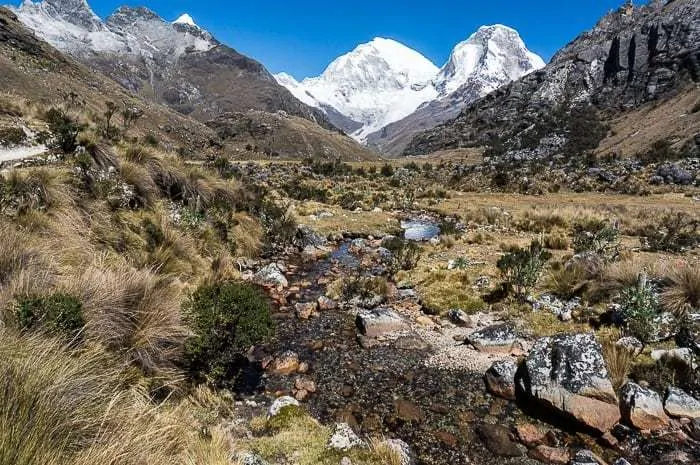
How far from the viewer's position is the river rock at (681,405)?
265 inches

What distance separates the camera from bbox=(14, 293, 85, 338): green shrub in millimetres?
4762

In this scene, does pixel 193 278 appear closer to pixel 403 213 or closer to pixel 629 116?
pixel 403 213

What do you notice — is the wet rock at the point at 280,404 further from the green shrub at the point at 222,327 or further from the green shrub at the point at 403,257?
the green shrub at the point at 403,257

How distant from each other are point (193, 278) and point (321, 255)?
7.19 m

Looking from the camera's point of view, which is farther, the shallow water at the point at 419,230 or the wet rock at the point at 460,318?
the shallow water at the point at 419,230

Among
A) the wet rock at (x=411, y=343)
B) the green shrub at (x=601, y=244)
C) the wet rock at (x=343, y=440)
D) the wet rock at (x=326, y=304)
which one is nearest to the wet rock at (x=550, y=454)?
the wet rock at (x=343, y=440)

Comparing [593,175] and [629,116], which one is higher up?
[629,116]

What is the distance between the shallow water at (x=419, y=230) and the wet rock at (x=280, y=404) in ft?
48.5

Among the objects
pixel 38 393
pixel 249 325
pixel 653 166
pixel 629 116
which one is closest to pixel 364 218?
pixel 249 325

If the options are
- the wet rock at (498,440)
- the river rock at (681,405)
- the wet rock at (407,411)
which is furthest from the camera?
the wet rock at (407,411)

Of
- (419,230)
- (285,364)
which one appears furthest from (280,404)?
(419,230)

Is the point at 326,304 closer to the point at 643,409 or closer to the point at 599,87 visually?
the point at 643,409

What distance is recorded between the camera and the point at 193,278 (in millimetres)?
12078

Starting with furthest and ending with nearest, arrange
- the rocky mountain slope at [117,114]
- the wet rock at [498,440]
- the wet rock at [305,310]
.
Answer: the rocky mountain slope at [117,114]
the wet rock at [305,310]
the wet rock at [498,440]
